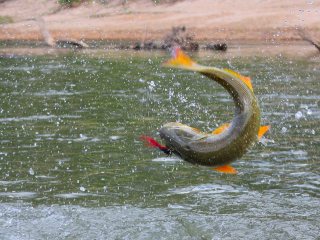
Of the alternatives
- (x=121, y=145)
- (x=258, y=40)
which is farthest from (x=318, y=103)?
(x=258, y=40)

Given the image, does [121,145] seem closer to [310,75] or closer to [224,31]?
[310,75]

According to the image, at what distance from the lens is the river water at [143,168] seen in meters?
10.3

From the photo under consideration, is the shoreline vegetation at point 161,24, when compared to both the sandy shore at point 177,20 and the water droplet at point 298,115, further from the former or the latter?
the water droplet at point 298,115

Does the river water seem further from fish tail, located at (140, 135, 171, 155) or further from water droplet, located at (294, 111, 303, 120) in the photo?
fish tail, located at (140, 135, 171, 155)

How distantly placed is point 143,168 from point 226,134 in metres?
6.42

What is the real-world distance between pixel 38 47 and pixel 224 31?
10.6 m

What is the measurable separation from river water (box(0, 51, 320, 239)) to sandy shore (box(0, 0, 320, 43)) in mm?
21588

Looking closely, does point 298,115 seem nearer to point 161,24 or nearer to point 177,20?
point 161,24

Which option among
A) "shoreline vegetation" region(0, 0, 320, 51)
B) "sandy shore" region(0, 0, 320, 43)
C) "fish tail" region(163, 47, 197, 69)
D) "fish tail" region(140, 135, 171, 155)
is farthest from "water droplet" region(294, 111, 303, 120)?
"sandy shore" region(0, 0, 320, 43)

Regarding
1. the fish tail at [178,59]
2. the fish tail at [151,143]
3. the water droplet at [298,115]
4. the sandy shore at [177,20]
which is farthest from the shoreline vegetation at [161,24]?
the fish tail at [178,59]

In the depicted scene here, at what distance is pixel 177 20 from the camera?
50.9 metres

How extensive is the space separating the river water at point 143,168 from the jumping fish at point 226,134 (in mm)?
2587

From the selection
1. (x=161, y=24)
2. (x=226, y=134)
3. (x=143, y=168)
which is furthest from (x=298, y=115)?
(x=161, y=24)

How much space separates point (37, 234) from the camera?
32.7 feet
